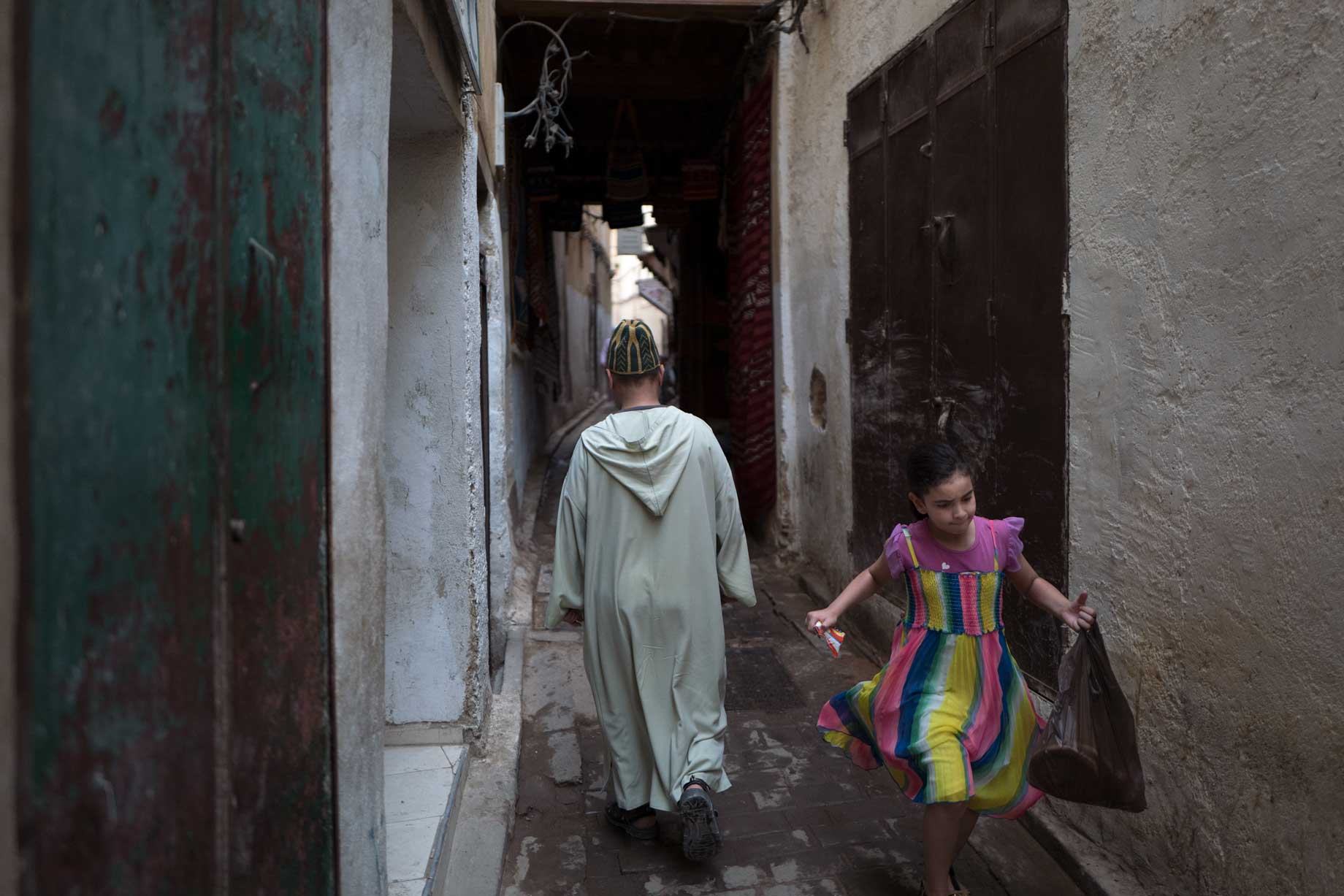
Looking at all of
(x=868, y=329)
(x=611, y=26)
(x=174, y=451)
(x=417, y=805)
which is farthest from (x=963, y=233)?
(x=611, y=26)

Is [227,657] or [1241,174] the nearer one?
[227,657]

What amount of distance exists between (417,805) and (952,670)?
173 centimetres

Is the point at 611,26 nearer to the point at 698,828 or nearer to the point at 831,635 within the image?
the point at 831,635

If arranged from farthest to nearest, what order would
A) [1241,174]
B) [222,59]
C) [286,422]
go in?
[1241,174]
[286,422]
[222,59]

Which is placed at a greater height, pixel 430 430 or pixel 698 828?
pixel 430 430

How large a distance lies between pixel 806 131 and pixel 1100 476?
13.7 ft

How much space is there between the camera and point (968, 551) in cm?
269

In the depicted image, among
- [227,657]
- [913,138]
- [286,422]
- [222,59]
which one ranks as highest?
[913,138]

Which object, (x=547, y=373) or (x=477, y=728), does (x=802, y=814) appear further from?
(x=547, y=373)

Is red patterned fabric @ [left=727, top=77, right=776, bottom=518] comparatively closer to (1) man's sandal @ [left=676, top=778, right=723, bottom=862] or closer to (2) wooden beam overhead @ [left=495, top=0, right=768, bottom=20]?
(2) wooden beam overhead @ [left=495, top=0, right=768, bottom=20]

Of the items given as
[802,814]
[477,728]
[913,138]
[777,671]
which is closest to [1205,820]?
[802,814]

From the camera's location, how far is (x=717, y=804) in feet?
11.8

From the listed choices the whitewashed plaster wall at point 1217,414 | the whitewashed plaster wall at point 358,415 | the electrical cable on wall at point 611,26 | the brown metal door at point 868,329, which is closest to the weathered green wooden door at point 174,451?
the whitewashed plaster wall at point 358,415

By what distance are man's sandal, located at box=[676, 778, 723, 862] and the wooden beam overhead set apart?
18.7ft
